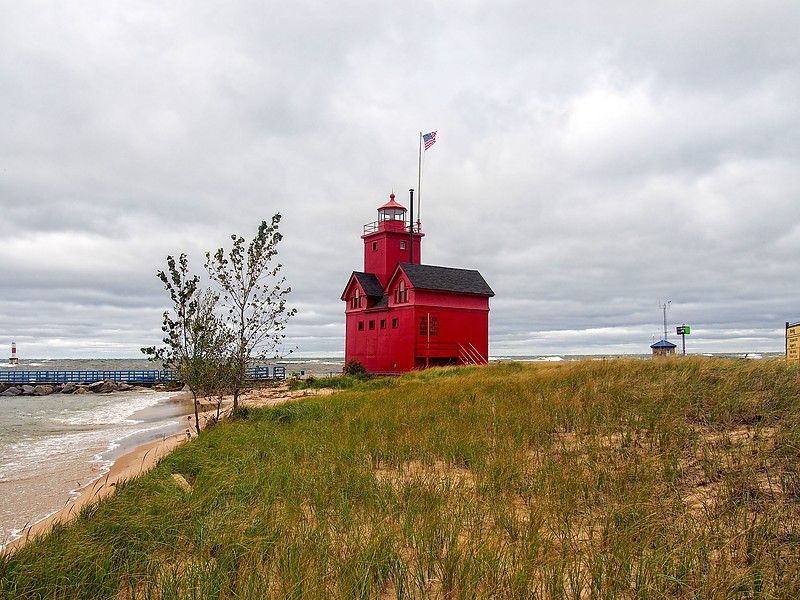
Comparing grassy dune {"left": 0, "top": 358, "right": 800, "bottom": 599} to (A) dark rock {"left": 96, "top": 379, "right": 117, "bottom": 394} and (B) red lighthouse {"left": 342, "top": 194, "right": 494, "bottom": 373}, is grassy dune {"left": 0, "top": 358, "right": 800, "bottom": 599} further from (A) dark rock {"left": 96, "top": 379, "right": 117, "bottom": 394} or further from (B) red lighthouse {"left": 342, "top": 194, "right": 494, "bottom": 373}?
(A) dark rock {"left": 96, "top": 379, "right": 117, "bottom": 394}

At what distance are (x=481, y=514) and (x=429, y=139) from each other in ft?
101

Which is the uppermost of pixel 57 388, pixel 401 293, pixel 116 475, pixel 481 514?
pixel 401 293

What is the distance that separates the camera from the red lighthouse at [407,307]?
30.2 metres

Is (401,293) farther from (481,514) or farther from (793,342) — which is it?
(481,514)

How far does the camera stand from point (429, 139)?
33719mm

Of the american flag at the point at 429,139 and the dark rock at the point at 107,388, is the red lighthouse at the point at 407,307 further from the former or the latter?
the dark rock at the point at 107,388

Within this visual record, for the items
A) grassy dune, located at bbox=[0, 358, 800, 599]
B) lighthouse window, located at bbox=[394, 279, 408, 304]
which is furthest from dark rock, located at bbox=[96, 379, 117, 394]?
grassy dune, located at bbox=[0, 358, 800, 599]

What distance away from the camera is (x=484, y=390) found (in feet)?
44.1

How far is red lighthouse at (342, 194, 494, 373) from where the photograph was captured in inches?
1190

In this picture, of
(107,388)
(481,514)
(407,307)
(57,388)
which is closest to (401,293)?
(407,307)

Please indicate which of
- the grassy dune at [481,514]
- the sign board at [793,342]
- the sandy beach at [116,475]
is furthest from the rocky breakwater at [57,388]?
the sign board at [793,342]

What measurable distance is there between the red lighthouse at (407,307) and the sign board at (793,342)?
16.4 meters

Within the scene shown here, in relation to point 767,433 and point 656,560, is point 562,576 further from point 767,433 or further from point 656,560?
point 767,433

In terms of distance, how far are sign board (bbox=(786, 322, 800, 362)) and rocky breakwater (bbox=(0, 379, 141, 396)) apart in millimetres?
44674
